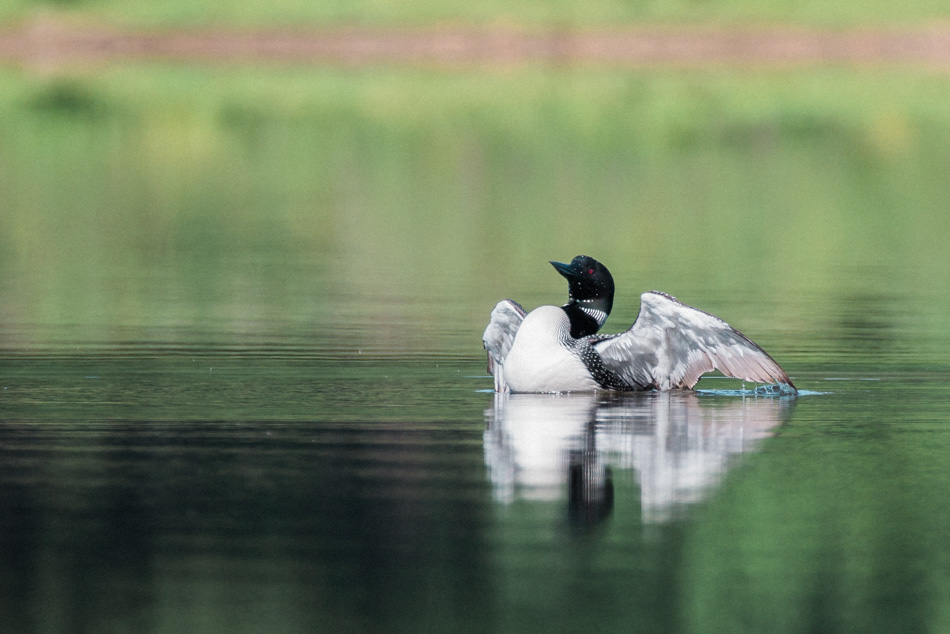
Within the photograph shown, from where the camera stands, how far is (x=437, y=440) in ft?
35.3

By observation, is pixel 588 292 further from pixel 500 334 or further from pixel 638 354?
pixel 638 354

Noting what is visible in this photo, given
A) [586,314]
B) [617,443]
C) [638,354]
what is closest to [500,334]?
[586,314]

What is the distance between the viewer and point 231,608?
7.35 m

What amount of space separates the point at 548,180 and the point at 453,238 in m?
11.5

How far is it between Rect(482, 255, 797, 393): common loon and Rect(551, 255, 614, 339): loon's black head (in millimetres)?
313

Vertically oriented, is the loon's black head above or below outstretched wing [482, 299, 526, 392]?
above

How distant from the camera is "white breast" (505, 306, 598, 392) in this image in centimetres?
1253

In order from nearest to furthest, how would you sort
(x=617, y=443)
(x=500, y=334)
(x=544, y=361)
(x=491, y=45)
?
1. (x=617, y=443)
2. (x=544, y=361)
3. (x=500, y=334)
4. (x=491, y=45)

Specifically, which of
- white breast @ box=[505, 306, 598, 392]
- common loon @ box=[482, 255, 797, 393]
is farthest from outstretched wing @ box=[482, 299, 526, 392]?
white breast @ box=[505, 306, 598, 392]

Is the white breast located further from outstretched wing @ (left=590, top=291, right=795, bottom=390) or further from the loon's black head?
the loon's black head

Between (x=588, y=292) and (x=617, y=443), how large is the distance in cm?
272

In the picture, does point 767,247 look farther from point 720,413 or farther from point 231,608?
point 231,608

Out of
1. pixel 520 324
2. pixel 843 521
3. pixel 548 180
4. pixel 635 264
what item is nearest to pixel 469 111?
pixel 548 180

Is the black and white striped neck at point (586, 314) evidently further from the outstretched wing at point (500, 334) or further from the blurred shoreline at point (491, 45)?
the blurred shoreline at point (491, 45)
